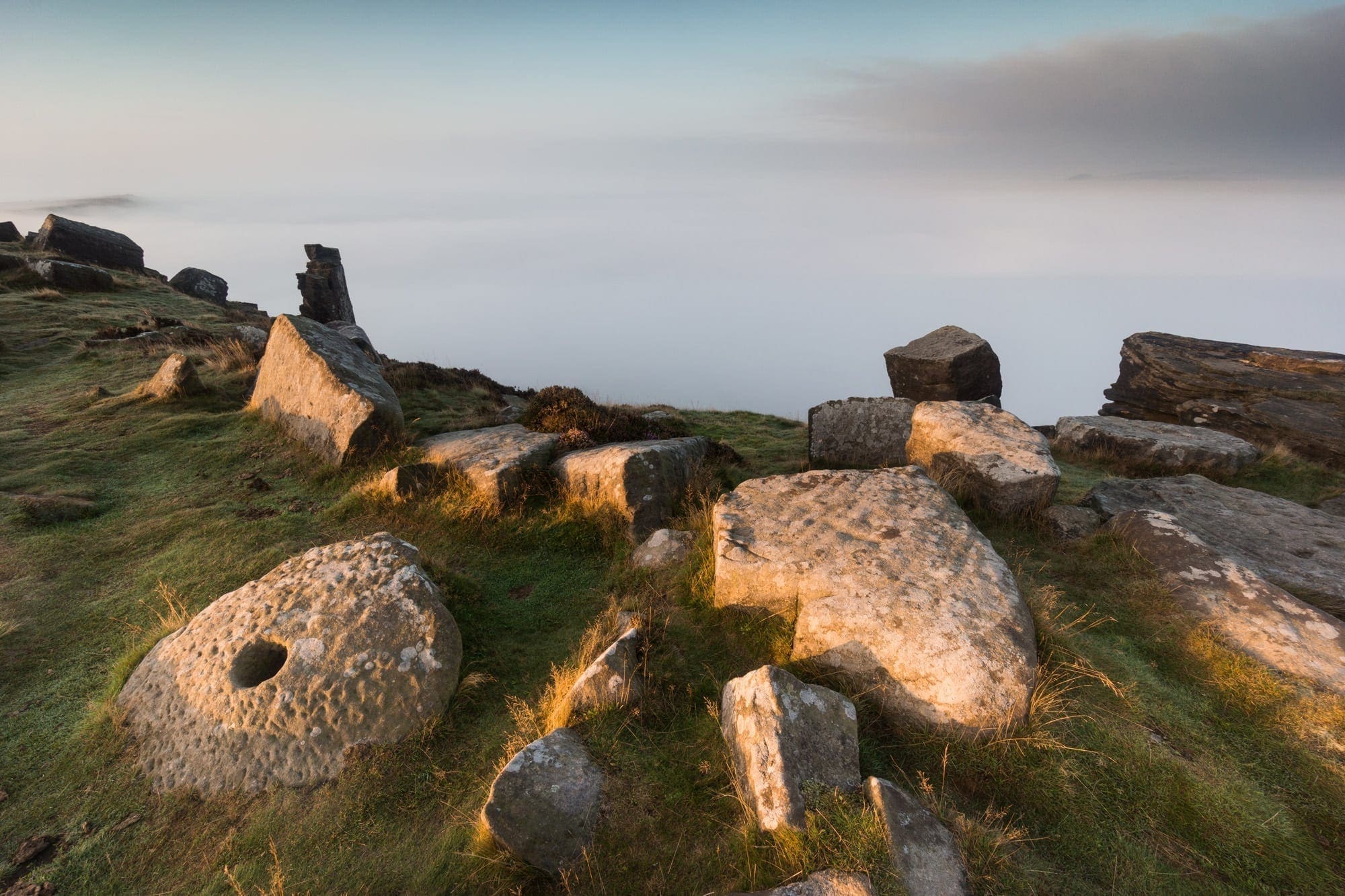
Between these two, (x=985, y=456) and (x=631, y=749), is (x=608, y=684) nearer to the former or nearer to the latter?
(x=631, y=749)

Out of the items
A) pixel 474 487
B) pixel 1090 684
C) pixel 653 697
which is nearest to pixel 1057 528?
pixel 1090 684

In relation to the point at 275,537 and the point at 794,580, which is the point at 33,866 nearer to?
the point at 275,537

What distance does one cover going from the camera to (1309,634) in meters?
6.62

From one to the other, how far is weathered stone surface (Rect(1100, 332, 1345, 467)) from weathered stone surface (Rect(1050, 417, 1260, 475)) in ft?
10.9

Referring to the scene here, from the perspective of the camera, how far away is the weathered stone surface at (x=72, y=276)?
988 inches

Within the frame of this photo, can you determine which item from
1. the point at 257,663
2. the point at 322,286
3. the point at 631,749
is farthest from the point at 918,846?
the point at 322,286

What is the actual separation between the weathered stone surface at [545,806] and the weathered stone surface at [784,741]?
1.23m

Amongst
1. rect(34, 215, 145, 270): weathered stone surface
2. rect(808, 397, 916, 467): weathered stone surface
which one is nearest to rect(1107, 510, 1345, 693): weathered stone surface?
rect(808, 397, 916, 467): weathered stone surface

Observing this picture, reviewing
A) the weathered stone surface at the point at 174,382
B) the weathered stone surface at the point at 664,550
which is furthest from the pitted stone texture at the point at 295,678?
the weathered stone surface at the point at 174,382

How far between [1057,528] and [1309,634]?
11.0 ft

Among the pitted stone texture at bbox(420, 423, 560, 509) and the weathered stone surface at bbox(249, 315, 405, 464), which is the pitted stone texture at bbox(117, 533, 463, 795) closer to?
the pitted stone texture at bbox(420, 423, 560, 509)

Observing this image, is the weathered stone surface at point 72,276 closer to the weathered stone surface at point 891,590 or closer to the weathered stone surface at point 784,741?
the weathered stone surface at point 891,590

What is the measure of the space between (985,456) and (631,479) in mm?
6118

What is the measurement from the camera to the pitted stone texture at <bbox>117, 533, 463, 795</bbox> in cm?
555
